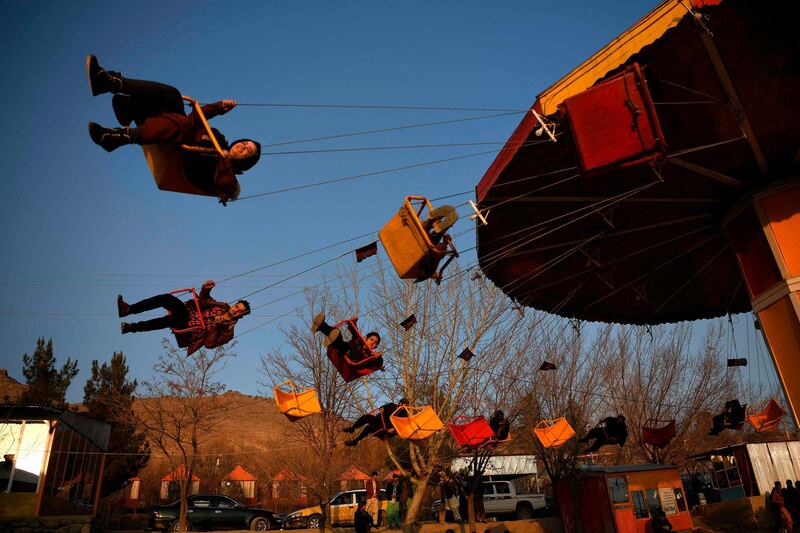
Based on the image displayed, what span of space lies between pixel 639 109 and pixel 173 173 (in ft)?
20.3

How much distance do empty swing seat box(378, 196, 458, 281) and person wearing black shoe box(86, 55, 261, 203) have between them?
2.28 meters

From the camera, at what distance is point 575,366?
27.3 metres

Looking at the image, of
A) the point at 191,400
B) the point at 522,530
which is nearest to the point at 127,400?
the point at 191,400

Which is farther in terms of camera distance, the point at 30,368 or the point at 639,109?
the point at 30,368

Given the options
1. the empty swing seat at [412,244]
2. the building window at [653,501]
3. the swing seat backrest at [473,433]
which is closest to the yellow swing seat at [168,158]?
the empty swing seat at [412,244]

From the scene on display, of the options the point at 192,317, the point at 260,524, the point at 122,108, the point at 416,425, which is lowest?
the point at 260,524

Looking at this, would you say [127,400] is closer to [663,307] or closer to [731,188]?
[663,307]

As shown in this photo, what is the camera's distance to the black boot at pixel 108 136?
6016 millimetres

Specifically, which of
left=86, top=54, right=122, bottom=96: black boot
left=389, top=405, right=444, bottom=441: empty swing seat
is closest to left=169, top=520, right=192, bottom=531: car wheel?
left=389, top=405, right=444, bottom=441: empty swing seat

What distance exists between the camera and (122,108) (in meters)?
6.22

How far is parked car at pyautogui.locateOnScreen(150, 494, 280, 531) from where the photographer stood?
73.0ft

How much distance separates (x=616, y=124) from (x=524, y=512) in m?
25.9

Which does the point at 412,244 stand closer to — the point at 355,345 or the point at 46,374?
the point at 355,345

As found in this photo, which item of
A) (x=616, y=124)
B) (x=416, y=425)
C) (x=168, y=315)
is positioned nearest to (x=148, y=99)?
(x=168, y=315)
